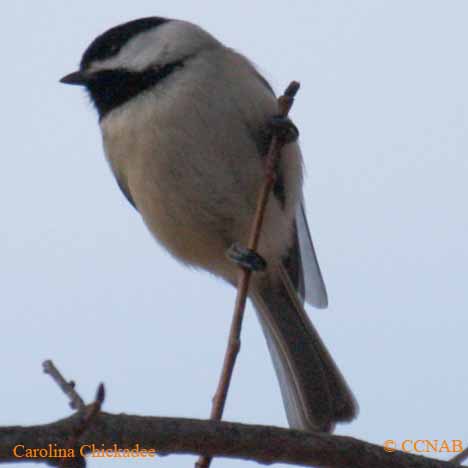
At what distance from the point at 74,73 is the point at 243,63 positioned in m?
0.63

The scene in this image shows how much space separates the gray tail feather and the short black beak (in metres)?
0.99

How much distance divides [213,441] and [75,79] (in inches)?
75.9

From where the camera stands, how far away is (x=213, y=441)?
5.24 feet

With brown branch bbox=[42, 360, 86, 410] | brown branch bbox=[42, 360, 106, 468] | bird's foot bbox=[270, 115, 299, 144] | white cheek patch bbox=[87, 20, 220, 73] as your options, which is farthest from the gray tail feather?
brown branch bbox=[42, 360, 106, 468]

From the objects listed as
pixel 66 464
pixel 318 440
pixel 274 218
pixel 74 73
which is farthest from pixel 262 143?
pixel 66 464

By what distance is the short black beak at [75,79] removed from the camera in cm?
318

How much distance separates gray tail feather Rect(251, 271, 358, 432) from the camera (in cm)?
299

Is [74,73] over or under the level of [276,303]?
over

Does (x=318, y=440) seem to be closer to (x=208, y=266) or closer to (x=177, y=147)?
(x=177, y=147)

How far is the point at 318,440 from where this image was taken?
5.54 ft

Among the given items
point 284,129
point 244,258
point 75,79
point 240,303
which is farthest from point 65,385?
point 75,79

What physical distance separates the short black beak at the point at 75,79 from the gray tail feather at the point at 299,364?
0.99 m

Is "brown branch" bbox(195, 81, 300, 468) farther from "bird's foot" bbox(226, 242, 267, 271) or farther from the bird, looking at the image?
the bird

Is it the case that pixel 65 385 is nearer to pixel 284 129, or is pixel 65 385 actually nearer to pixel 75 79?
pixel 284 129
